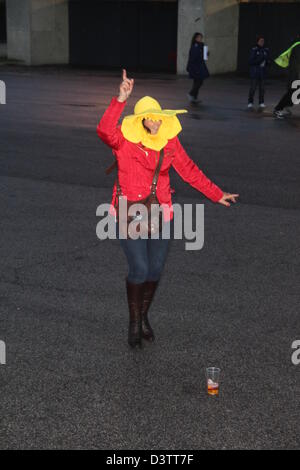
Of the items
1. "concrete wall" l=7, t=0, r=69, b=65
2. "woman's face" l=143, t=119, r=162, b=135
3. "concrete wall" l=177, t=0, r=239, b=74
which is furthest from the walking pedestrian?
"concrete wall" l=7, t=0, r=69, b=65

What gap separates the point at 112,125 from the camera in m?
5.45

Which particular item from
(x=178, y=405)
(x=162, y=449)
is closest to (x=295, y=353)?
(x=178, y=405)

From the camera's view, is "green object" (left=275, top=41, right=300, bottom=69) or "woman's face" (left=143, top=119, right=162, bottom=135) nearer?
"woman's face" (left=143, top=119, right=162, bottom=135)

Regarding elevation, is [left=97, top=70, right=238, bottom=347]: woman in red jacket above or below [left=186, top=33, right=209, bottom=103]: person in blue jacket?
above

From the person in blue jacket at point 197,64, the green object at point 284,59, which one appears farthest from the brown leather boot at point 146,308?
the person in blue jacket at point 197,64

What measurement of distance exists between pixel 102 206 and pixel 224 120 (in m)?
9.04

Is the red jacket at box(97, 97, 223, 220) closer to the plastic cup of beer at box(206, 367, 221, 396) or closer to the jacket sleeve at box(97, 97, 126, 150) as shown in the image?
the jacket sleeve at box(97, 97, 126, 150)

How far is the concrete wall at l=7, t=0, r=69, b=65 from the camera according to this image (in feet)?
111

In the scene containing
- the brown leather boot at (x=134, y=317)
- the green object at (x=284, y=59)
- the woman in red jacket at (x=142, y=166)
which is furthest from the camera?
the green object at (x=284, y=59)

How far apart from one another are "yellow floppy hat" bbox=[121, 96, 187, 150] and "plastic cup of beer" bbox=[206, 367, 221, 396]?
5.47 feet

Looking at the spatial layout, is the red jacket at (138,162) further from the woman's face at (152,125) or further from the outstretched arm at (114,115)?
the woman's face at (152,125)

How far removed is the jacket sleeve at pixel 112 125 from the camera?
17.8 ft

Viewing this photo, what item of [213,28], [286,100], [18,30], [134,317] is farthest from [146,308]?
[18,30]

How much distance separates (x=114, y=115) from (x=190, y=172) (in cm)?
86
